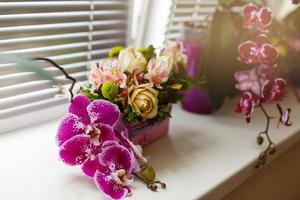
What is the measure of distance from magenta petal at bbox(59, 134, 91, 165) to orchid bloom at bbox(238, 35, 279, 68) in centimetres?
46

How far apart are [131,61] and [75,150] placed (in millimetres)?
201

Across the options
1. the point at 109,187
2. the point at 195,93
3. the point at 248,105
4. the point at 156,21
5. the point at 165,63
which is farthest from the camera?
the point at 156,21

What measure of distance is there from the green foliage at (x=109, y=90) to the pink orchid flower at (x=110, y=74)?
0.04 feet

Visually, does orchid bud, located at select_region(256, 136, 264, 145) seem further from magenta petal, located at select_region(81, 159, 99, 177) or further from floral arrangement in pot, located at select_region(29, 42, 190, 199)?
magenta petal, located at select_region(81, 159, 99, 177)

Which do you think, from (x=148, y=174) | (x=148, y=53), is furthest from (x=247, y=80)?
(x=148, y=174)

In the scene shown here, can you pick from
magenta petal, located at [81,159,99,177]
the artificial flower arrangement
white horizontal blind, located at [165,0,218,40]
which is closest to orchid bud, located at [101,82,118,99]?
the artificial flower arrangement

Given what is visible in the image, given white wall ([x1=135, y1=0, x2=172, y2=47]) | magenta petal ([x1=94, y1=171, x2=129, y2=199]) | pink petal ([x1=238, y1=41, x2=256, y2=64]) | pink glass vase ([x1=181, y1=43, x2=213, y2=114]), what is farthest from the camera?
white wall ([x1=135, y1=0, x2=172, y2=47])

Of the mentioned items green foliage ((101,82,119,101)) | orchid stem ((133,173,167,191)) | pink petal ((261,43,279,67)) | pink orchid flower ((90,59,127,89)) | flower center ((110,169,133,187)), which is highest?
pink petal ((261,43,279,67))

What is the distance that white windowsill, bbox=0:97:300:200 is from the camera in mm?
596

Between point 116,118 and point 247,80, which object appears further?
point 247,80

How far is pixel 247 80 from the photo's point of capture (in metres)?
0.89

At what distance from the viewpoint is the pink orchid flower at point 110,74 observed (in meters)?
0.63

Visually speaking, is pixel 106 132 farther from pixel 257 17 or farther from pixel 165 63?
pixel 257 17

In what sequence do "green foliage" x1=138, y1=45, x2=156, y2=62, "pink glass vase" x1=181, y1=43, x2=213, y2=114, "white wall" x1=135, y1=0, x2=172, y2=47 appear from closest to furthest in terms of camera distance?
"green foliage" x1=138, y1=45, x2=156, y2=62, "pink glass vase" x1=181, y1=43, x2=213, y2=114, "white wall" x1=135, y1=0, x2=172, y2=47
